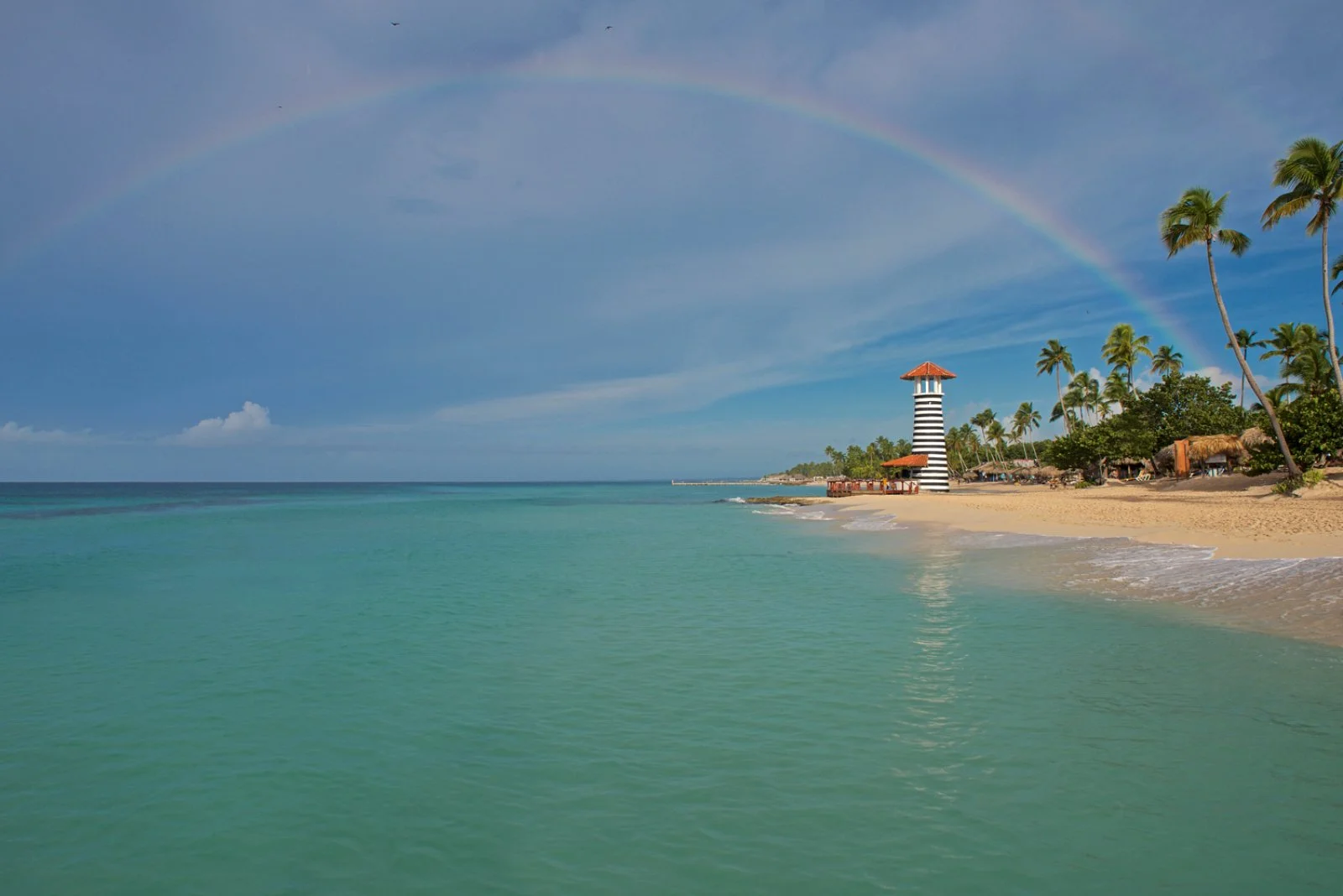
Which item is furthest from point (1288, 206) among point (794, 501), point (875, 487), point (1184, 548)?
point (794, 501)

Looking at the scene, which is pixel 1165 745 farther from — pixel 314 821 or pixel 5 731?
pixel 5 731

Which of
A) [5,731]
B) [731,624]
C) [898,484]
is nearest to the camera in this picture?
[5,731]

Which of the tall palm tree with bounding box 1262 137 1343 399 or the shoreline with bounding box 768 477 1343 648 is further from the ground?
the tall palm tree with bounding box 1262 137 1343 399

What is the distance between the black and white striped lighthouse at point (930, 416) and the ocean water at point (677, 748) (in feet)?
157

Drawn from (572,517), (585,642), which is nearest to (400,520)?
(572,517)

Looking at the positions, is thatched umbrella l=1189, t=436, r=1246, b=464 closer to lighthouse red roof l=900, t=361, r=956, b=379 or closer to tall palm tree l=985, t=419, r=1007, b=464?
lighthouse red roof l=900, t=361, r=956, b=379

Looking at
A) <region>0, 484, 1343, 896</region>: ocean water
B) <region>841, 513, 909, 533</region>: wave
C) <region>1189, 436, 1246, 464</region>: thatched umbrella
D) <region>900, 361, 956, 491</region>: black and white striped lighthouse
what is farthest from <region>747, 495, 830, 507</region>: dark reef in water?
<region>0, 484, 1343, 896</region>: ocean water

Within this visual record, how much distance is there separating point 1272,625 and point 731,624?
27.5 ft

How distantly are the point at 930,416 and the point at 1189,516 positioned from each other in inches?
1447

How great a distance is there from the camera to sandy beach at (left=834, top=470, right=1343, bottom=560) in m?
19.0

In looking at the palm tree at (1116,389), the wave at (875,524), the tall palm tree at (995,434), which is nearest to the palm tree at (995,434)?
the tall palm tree at (995,434)

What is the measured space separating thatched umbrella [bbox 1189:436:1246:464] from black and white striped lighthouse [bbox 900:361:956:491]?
1758 cm

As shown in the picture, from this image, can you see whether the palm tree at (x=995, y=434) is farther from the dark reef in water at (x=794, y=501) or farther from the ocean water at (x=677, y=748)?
the ocean water at (x=677, y=748)

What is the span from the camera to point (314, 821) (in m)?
6.21
